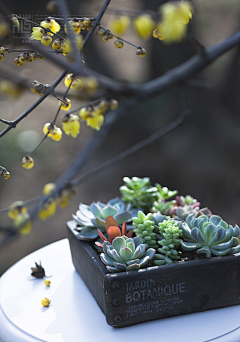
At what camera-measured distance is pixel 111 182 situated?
2332 mm

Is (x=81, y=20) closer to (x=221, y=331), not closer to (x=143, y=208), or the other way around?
(x=143, y=208)

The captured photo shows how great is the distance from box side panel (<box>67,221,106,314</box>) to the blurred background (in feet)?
4.34

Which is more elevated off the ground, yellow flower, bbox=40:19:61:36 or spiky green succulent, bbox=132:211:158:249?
yellow flower, bbox=40:19:61:36

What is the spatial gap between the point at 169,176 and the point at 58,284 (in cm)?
161

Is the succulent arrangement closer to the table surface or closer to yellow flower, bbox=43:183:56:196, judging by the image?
the table surface

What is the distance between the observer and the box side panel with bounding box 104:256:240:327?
603mm

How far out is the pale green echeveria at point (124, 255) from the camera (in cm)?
61

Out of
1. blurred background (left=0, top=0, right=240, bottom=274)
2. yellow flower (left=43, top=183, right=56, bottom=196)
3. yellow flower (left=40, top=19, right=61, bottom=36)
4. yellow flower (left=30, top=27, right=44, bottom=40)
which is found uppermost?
yellow flower (left=40, top=19, right=61, bottom=36)

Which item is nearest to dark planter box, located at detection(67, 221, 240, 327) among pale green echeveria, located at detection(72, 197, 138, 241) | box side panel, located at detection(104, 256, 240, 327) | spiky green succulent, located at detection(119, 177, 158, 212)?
box side panel, located at detection(104, 256, 240, 327)

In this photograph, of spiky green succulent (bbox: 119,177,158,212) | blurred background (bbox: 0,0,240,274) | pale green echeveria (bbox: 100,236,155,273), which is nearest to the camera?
pale green echeveria (bbox: 100,236,155,273)

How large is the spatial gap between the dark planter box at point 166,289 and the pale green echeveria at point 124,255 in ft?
0.05

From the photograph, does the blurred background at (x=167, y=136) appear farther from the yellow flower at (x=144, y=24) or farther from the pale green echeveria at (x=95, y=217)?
the yellow flower at (x=144, y=24)

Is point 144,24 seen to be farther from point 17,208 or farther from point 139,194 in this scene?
point 139,194

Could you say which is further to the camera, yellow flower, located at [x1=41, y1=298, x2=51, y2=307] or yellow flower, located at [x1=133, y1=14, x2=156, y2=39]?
yellow flower, located at [x1=41, y1=298, x2=51, y2=307]
